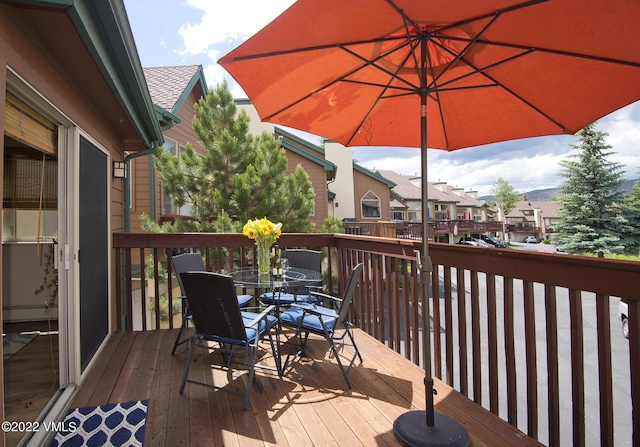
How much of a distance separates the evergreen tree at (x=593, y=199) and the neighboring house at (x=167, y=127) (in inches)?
634

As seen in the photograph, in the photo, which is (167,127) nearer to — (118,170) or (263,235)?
(118,170)

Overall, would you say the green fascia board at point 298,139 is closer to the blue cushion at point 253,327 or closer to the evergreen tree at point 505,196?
the blue cushion at point 253,327

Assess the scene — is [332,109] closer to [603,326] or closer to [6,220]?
[603,326]

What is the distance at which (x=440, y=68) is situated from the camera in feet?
7.59

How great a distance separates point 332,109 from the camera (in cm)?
280

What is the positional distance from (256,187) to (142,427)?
6.12 metres

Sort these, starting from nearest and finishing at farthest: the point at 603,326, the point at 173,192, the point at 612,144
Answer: the point at 603,326 < the point at 173,192 < the point at 612,144

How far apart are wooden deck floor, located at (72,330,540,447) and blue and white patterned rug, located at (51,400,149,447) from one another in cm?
7

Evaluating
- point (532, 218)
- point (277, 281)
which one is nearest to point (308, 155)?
point (277, 281)

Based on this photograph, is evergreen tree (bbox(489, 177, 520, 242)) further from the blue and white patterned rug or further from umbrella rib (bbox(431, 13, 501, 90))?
the blue and white patterned rug

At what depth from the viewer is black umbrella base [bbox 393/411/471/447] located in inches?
77.7

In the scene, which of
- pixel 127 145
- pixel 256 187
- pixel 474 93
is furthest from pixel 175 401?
pixel 256 187

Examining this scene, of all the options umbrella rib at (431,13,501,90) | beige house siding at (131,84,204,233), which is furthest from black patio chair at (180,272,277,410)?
beige house siding at (131,84,204,233)

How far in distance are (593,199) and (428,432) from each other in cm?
1858
